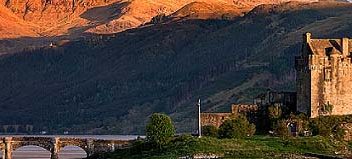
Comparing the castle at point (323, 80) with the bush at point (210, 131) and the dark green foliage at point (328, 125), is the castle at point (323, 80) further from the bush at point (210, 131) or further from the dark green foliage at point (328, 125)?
the bush at point (210, 131)

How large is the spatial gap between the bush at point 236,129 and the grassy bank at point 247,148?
83.0 inches

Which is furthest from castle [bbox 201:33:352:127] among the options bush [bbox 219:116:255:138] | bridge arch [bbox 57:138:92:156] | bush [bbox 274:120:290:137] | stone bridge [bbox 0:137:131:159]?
bridge arch [bbox 57:138:92:156]

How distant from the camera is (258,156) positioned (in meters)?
87.2

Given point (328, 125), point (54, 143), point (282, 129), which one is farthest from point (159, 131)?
point (54, 143)

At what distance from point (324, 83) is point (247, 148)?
22.7 meters

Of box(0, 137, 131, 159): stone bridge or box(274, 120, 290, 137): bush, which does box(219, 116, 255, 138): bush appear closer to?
box(274, 120, 290, 137): bush

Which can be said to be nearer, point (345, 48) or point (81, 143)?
point (345, 48)

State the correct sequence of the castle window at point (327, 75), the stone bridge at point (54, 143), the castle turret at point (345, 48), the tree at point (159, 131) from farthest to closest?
the stone bridge at point (54, 143) → the castle turret at point (345, 48) → the castle window at point (327, 75) → the tree at point (159, 131)

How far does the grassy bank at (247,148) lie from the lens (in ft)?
298

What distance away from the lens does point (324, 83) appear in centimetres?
11500

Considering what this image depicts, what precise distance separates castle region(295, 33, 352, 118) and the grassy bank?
9845 mm

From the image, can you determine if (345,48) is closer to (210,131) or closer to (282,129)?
(282,129)

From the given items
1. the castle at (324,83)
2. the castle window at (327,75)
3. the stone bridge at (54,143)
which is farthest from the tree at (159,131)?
the stone bridge at (54,143)

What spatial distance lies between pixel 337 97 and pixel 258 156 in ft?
98.6
